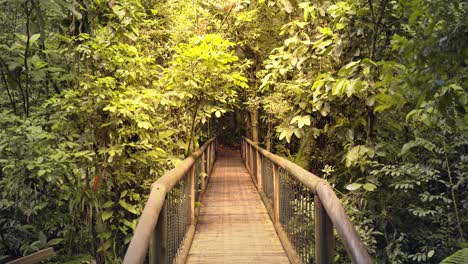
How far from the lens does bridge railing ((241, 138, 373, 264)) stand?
2.14 meters

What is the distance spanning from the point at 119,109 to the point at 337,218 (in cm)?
268

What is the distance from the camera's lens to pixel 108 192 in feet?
15.2

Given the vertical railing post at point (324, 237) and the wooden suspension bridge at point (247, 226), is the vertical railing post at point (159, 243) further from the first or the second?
the vertical railing post at point (324, 237)

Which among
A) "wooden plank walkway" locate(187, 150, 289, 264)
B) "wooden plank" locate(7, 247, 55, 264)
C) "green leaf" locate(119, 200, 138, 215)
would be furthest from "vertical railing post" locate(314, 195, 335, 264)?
"wooden plank" locate(7, 247, 55, 264)

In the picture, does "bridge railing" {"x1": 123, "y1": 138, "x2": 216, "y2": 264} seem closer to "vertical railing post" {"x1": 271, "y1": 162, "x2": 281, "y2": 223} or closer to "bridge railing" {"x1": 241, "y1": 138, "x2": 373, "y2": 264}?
"bridge railing" {"x1": 241, "y1": 138, "x2": 373, "y2": 264}

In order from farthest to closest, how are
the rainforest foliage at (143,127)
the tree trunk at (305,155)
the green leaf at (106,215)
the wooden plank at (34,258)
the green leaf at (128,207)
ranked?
the tree trunk at (305,155) < the green leaf at (128,207) < the green leaf at (106,215) < the rainforest foliage at (143,127) < the wooden plank at (34,258)

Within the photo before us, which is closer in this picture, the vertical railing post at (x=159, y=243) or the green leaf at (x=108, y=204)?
the vertical railing post at (x=159, y=243)

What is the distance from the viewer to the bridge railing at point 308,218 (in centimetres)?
214

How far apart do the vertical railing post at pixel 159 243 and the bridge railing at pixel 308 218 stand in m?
1.09

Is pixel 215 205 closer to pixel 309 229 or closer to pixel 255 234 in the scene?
pixel 255 234

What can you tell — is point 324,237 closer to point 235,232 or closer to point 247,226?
point 235,232

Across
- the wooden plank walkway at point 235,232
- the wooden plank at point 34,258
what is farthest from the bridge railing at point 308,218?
the wooden plank at point 34,258

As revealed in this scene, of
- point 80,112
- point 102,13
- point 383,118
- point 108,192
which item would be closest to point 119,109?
point 80,112

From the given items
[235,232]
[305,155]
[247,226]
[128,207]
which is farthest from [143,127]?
[305,155]
